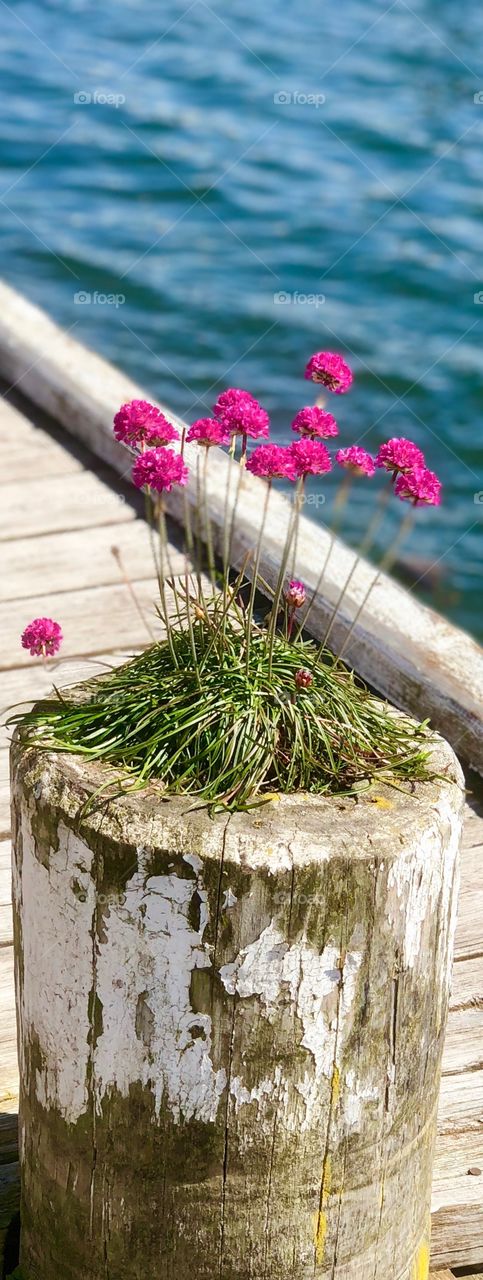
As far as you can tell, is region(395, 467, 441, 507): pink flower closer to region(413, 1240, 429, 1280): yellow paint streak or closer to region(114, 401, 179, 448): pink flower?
region(114, 401, 179, 448): pink flower

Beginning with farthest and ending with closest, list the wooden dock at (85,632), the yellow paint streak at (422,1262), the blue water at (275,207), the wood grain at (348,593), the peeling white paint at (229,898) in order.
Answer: the blue water at (275,207) → the wood grain at (348,593) → the wooden dock at (85,632) → the yellow paint streak at (422,1262) → the peeling white paint at (229,898)

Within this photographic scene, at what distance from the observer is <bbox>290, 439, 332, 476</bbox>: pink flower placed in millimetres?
1986

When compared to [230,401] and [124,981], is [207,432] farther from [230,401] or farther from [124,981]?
[124,981]

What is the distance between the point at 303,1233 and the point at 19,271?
10273 millimetres

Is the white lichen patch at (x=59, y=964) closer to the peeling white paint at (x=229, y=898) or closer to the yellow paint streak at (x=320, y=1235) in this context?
the peeling white paint at (x=229, y=898)

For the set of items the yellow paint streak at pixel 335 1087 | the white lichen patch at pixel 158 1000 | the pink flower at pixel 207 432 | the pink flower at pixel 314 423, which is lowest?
the yellow paint streak at pixel 335 1087

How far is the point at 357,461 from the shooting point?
2.00 metres

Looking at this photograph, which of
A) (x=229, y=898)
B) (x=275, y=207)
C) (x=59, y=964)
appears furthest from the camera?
(x=275, y=207)

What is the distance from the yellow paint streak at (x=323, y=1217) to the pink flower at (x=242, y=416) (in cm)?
93

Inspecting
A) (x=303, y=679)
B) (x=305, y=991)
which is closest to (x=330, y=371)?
(x=303, y=679)

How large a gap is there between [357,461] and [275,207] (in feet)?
35.8

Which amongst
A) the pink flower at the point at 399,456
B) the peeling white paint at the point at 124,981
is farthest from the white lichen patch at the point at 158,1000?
the pink flower at the point at 399,456

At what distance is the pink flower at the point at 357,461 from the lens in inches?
78.5

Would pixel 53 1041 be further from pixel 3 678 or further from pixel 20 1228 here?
pixel 3 678
